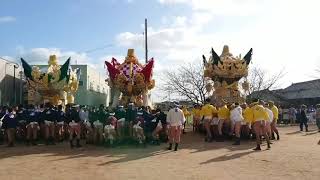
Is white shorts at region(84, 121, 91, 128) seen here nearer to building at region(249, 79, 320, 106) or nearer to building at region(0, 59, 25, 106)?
building at region(0, 59, 25, 106)

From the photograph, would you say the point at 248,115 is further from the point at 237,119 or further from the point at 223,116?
the point at 223,116

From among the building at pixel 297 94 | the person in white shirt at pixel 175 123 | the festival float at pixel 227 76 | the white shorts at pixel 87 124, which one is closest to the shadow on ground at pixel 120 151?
the person in white shirt at pixel 175 123

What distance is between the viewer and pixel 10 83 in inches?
1109

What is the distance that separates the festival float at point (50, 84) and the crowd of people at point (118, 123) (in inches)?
146

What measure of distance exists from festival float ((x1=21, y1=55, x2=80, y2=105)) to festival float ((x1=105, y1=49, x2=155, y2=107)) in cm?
220

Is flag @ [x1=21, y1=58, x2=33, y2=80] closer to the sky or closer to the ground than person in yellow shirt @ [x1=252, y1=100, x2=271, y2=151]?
closer to the sky

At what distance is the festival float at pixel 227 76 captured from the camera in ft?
78.8

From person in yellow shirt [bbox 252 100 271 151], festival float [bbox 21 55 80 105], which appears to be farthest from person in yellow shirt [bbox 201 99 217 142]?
festival float [bbox 21 55 80 105]

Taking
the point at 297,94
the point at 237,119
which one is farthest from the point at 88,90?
the point at 297,94

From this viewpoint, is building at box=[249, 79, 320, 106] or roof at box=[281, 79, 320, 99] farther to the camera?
roof at box=[281, 79, 320, 99]

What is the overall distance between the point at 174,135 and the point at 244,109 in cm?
397

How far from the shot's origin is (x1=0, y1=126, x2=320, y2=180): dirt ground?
12.1 meters

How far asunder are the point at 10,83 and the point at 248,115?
15.7 metres

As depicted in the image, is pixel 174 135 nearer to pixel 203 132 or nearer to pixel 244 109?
pixel 244 109
